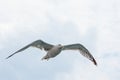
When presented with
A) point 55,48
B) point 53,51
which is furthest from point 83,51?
point 53,51

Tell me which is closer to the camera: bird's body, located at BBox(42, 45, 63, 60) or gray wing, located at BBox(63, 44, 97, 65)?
bird's body, located at BBox(42, 45, 63, 60)

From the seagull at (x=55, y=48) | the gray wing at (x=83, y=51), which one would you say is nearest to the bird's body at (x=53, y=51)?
the seagull at (x=55, y=48)

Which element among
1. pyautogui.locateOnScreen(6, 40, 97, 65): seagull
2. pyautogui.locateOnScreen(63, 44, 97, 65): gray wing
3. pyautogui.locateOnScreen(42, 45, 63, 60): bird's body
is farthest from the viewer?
pyautogui.locateOnScreen(63, 44, 97, 65): gray wing

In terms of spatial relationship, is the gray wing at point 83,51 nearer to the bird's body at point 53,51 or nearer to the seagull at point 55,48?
the seagull at point 55,48

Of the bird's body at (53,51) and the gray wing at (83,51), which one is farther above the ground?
the bird's body at (53,51)

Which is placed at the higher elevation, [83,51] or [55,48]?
[55,48]

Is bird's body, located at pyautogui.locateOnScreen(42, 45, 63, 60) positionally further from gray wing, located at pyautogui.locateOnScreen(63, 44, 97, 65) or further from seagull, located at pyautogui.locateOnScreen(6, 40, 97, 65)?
gray wing, located at pyautogui.locateOnScreen(63, 44, 97, 65)

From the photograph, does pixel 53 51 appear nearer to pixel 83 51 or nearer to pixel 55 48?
pixel 55 48

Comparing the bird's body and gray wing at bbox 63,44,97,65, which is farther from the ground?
the bird's body

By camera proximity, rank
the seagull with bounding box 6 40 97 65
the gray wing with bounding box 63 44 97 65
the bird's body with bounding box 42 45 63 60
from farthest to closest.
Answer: the gray wing with bounding box 63 44 97 65, the seagull with bounding box 6 40 97 65, the bird's body with bounding box 42 45 63 60

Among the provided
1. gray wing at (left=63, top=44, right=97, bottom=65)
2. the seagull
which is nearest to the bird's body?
the seagull

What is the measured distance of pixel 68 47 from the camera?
4969 cm

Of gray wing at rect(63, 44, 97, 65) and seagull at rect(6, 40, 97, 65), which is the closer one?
seagull at rect(6, 40, 97, 65)

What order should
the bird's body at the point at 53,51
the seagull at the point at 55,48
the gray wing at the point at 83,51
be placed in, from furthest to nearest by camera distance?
the gray wing at the point at 83,51 < the seagull at the point at 55,48 < the bird's body at the point at 53,51
